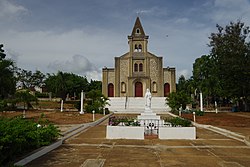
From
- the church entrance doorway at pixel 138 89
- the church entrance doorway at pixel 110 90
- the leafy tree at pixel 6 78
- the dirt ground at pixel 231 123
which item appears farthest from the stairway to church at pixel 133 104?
the dirt ground at pixel 231 123

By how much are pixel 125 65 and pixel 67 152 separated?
134 ft

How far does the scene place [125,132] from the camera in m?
11.5

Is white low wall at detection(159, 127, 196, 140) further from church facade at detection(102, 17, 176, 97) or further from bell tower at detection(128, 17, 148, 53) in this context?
bell tower at detection(128, 17, 148, 53)

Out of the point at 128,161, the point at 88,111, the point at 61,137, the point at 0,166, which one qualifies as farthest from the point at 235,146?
the point at 88,111

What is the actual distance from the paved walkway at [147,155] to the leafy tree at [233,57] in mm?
23682

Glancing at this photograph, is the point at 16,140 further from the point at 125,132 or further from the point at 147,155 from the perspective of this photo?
the point at 125,132

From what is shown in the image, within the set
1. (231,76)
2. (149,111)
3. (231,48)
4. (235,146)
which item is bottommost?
(235,146)

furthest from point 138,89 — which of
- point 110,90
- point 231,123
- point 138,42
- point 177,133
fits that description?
point 177,133

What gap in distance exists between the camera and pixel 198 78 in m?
54.7

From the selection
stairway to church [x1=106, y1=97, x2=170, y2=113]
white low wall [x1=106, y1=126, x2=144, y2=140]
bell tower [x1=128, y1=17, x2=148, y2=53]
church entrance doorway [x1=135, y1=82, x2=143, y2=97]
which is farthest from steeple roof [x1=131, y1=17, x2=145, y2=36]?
white low wall [x1=106, y1=126, x2=144, y2=140]

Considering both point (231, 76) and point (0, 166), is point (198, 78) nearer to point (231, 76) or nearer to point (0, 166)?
point (231, 76)

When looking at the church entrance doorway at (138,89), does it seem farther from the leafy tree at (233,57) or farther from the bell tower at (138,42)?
the leafy tree at (233,57)

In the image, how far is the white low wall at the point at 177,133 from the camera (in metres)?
11.4

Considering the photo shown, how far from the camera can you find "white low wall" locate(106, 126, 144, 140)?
11391mm
